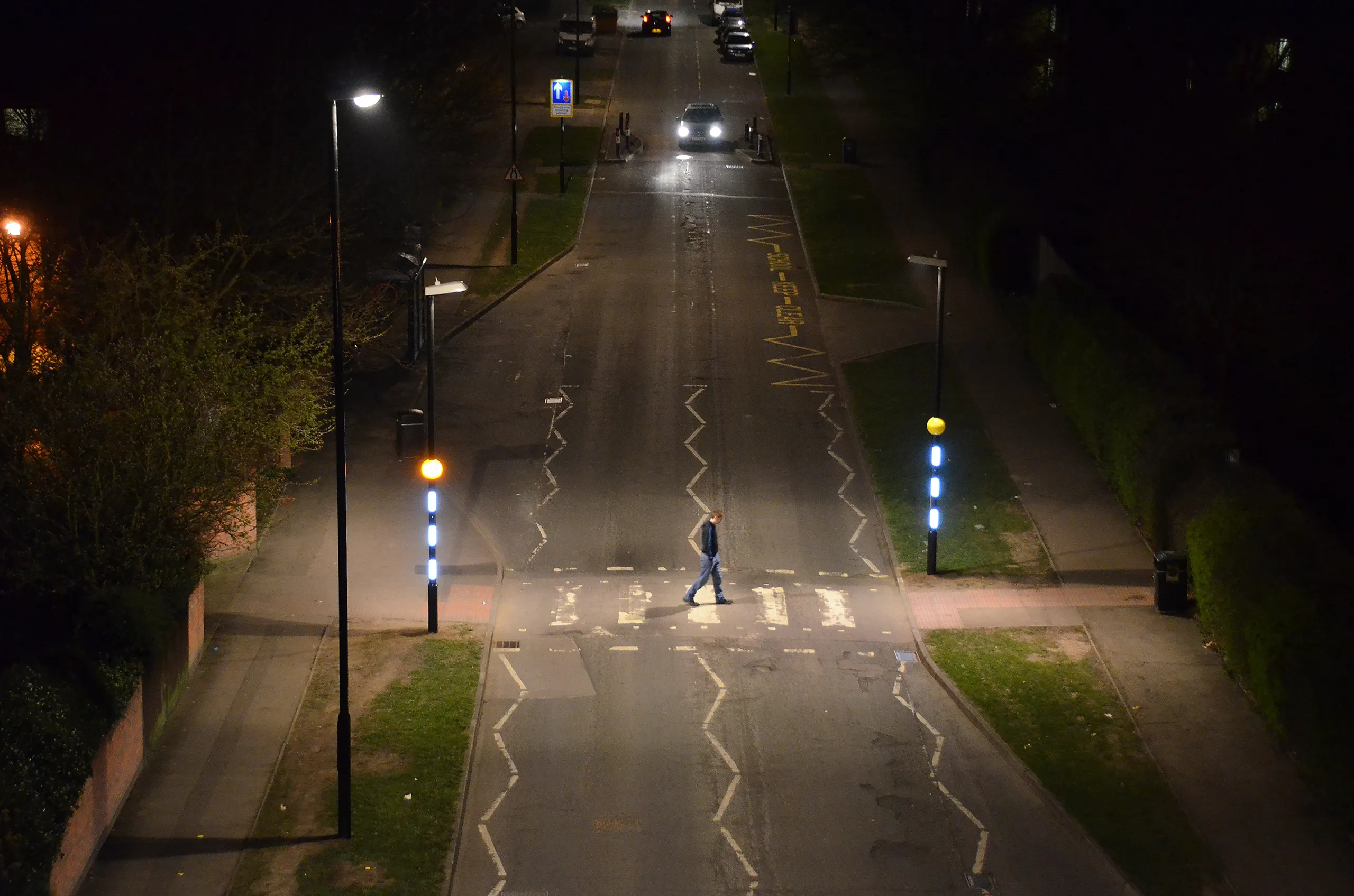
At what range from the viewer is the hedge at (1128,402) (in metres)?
26.3

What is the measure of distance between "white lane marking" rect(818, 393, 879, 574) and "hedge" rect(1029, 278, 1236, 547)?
497 cm

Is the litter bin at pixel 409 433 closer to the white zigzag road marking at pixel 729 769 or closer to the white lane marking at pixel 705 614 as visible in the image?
the white lane marking at pixel 705 614

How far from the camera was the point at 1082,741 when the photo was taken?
2011cm

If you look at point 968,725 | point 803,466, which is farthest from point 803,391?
point 968,725

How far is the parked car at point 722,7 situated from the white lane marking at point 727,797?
6709 cm

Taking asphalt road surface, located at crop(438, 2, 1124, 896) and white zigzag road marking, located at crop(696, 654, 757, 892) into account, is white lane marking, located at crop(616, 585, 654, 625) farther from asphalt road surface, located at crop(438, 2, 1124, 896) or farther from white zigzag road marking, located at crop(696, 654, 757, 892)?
white zigzag road marking, located at crop(696, 654, 757, 892)

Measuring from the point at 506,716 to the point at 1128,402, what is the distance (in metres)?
14.4

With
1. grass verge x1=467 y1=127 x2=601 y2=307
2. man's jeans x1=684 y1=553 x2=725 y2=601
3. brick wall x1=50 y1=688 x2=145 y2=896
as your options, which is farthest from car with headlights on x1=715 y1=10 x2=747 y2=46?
brick wall x1=50 y1=688 x2=145 y2=896

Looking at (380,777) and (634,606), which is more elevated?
(634,606)

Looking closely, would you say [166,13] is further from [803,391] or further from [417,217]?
[803,391]

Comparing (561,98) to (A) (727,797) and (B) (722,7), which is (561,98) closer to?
(A) (727,797)

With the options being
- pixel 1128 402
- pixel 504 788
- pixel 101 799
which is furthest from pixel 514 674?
pixel 1128 402

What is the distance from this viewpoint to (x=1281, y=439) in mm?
31859

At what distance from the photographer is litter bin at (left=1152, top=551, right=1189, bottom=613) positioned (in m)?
24.0
